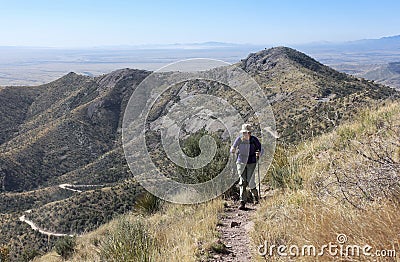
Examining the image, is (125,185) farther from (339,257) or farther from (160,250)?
(339,257)

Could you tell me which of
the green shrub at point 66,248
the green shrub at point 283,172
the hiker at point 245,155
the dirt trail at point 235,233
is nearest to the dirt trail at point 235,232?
the dirt trail at point 235,233

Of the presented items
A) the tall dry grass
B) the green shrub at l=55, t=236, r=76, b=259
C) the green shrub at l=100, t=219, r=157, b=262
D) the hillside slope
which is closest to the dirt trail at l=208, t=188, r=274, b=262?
the tall dry grass

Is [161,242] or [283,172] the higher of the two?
[283,172]

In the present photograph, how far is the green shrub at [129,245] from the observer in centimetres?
382

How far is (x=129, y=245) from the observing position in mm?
4062

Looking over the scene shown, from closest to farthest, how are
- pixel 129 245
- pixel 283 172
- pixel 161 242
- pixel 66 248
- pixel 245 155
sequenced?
pixel 129 245
pixel 161 242
pixel 245 155
pixel 283 172
pixel 66 248

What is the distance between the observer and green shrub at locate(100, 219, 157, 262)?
12.5 ft

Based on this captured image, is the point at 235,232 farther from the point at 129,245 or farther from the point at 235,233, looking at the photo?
the point at 129,245

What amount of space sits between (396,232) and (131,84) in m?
94.7

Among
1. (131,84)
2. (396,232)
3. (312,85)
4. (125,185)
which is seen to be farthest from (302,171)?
(131,84)

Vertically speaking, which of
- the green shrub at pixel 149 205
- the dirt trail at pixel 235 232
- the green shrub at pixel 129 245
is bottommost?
the green shrub at pixel 149 205

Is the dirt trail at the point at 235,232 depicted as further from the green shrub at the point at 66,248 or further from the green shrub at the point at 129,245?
the green shrub at the point at 66,248

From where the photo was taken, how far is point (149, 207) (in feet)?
28.3

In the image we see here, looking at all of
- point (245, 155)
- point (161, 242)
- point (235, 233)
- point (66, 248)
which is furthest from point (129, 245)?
point (66, 248)
